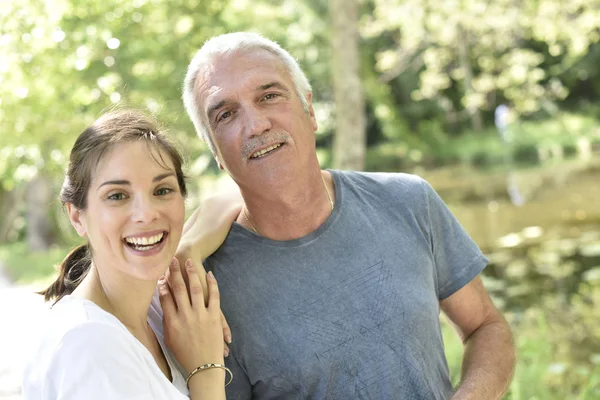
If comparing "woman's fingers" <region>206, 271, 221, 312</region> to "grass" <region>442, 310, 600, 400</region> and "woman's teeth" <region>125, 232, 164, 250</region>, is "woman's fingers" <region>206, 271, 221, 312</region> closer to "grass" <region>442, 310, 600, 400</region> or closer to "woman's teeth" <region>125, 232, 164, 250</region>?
"woman's teeth" <region>125, 232, 164, 250</region>

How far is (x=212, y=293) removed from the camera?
7.07ft

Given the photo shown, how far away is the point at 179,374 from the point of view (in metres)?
2.07

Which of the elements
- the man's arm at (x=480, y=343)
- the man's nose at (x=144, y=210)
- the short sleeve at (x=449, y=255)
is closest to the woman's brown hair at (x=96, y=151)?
the man's nose at (x=144, y=210)

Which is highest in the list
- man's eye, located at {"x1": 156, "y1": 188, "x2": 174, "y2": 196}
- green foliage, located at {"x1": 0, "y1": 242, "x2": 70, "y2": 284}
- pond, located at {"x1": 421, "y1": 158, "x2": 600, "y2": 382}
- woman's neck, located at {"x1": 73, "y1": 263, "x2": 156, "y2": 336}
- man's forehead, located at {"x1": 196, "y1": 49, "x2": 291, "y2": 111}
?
man's forehead, located at {"x1": 196, "y1": 49, "x2": 291, "y2": 111}

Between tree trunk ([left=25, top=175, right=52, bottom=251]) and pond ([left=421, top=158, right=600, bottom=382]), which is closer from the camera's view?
pond ([left=421, top=158, right=600, bottom=382])

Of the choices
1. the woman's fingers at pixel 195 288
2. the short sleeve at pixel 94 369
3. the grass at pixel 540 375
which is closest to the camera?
the short sleeve at pixel 94 369

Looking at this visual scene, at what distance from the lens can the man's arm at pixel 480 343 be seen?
2326 mm

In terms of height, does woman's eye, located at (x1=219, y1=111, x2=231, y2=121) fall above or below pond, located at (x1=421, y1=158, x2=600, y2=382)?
Result: above

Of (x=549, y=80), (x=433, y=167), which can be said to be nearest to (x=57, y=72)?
(x=433, y=167)

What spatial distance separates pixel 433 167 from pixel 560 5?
52.3ft

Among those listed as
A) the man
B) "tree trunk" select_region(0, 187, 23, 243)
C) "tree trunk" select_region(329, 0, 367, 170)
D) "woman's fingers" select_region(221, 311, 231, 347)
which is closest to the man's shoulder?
the man

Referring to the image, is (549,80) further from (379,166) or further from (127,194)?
(127,194)

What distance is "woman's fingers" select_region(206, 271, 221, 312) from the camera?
2.14m

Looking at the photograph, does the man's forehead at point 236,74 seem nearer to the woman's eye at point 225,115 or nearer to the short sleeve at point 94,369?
the woman's eye at point 225,115
